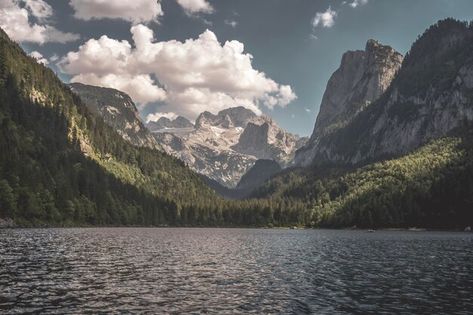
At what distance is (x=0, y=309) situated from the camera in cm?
3388

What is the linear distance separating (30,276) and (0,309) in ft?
54.3

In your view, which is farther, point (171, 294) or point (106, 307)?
point (171, 294)

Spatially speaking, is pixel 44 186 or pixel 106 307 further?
pixel 44 186

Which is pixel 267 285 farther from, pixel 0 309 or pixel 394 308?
pixel 0 309

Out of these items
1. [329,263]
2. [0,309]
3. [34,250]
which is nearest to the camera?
[0,309]

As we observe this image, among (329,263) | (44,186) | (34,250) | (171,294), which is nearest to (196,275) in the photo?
(171,294)

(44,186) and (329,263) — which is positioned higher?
(44,186)

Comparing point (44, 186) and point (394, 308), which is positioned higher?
point (44, 186)

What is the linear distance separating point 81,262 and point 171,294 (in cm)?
2661

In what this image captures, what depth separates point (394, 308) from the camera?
37.7 metres

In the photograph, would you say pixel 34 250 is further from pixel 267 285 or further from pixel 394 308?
pixel 394 308

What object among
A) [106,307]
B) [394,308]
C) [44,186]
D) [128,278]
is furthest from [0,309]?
[44,186]

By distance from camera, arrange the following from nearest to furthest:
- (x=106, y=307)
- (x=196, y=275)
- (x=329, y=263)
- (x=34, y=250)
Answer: (x=106, y=307) → (x=196, y=275) → (x=329, y=263) → (x=34, y=250)

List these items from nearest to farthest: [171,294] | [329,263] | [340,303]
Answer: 1. [340,303]
2. [171,294]
3. [329,263]
